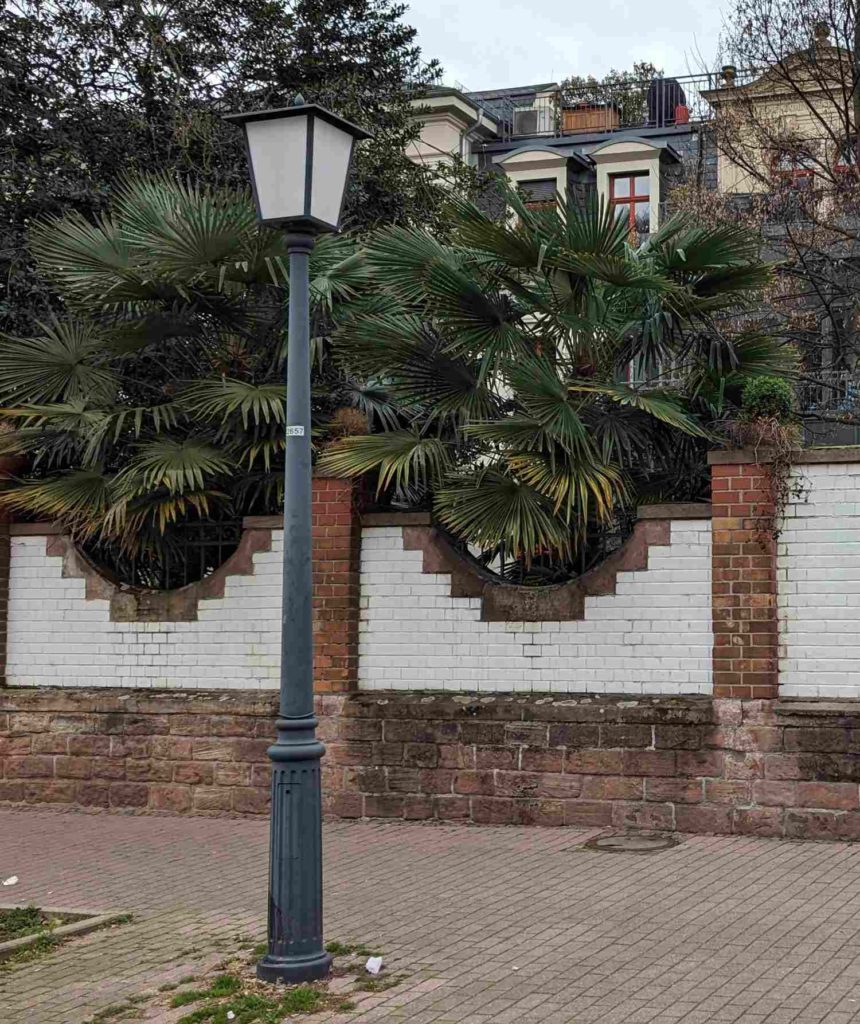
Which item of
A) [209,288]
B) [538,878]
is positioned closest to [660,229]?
[209,288]

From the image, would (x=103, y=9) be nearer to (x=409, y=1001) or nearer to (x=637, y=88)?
(x=409, y=1001)

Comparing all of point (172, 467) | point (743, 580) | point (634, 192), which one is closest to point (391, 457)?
point (172, 467)

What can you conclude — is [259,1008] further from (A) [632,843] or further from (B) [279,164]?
(A) [632,843]

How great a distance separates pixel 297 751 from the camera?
6852mm

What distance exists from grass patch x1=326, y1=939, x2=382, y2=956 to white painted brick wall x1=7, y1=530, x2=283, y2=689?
4.53 m

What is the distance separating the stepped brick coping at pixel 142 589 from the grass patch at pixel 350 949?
5.04 metres

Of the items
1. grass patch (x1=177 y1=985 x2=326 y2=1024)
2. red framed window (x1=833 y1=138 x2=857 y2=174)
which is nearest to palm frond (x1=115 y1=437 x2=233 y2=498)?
grass patch (x1=177 y1=985 x2=326 y2=1024)

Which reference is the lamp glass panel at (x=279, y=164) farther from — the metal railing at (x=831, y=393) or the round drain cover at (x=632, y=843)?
the metal railing at (x=831, y=393)

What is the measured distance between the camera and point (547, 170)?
29.8m

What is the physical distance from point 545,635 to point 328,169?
16.3 feet

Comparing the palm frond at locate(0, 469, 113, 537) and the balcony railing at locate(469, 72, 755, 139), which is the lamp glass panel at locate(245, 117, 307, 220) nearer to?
the palm frond at locate(0, 469, 113, 537)

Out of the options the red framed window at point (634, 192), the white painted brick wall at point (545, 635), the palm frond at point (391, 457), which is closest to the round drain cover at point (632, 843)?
the white painted brick wall at point (545, 635)

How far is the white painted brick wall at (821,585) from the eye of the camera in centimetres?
1023

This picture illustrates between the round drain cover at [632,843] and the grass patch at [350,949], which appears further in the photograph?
the round drain cover at [632,843]
